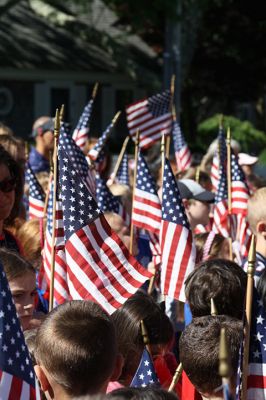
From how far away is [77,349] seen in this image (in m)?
3.83

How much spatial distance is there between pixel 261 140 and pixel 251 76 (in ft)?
13.5

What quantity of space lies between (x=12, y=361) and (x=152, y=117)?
8.88 m

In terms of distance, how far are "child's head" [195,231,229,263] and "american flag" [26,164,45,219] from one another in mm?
1502

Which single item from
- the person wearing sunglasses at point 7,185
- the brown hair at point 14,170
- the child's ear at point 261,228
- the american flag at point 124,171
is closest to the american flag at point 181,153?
the american flag at point 124,171

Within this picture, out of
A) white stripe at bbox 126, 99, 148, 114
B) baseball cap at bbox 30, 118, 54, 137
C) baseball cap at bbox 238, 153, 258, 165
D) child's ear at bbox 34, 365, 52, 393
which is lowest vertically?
child's ear at bbox 34, 365, 52, 393

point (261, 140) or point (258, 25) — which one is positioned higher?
point (258, 25)

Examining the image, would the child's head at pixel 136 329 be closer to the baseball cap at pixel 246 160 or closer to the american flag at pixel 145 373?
the american flag at pixel 145 373

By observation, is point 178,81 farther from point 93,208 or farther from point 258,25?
point 93,208

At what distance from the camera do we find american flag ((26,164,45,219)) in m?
8.48

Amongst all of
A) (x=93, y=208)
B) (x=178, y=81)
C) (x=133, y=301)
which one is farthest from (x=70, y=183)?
(x=178, y=81)

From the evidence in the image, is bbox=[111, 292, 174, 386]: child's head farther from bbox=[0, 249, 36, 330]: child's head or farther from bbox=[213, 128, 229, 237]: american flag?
bbox=[213, 128, 229, 237]: american flag

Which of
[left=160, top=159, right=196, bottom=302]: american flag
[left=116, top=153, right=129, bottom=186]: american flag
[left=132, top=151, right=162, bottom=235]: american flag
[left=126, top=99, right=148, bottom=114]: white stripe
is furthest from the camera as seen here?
[left=126, top=99, right=148, bottom=114]: white stripe

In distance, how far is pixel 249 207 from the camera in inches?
275

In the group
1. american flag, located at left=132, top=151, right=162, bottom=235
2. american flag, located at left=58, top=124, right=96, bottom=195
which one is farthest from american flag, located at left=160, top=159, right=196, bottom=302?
american flag, located at left=132, top=151, right=162, bottom=235
